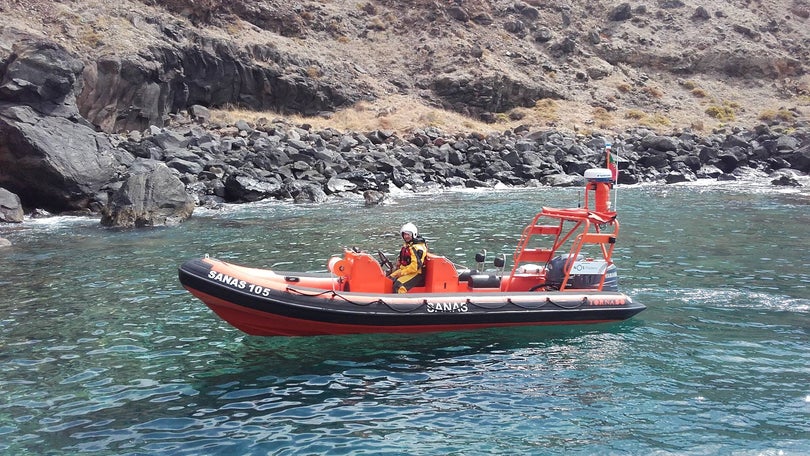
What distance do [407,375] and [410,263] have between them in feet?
7.69

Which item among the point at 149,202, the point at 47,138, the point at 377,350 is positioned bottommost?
the point at 377,350

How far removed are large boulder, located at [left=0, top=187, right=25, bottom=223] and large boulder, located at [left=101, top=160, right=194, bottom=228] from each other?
3.06 meters

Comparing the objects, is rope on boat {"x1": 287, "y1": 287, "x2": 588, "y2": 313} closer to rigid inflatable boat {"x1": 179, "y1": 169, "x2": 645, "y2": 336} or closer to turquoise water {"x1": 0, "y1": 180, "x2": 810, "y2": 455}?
rigid inflatable boat {"x1": 179, "y1": 169, "x2": 645, "y2": 336}

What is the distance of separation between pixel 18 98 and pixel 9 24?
36.2ft

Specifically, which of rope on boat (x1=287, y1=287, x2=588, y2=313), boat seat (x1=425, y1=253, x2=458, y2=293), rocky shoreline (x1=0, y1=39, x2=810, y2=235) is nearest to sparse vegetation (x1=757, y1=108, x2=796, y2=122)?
rocky shoreline (x1=0, y1=39, x2=810, y2=235)

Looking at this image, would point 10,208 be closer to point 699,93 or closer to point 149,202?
point 149,202

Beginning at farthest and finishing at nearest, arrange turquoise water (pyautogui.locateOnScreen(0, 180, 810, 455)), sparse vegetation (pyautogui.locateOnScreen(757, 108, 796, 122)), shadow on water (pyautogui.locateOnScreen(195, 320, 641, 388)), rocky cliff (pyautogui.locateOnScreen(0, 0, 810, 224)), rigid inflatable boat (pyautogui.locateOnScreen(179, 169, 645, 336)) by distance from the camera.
Result: sparse vegetation (pyautogui.locateOnScreen(757, 108, 796, 122)), rocky cliff (pyautogui.locateOnScreen(0, 0, 810, 224)), rigid inflatable boat (pyautogui.locateOnScreen(179, 169, 645, 336)), shadow on water (pyautogui.locateOnScreen(195, 320, 641, 388)), turquoise water (pyautogui.locateOnScreen(0, 180, 810, 455))

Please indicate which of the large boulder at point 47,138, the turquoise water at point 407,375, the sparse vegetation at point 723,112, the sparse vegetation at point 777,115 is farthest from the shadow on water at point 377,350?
the sparse vegetation at point 723,112

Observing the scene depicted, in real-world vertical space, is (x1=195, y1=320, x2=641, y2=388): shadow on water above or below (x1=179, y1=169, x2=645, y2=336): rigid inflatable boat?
below

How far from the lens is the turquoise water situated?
7059 millimetres

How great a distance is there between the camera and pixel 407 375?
8844 millimetres

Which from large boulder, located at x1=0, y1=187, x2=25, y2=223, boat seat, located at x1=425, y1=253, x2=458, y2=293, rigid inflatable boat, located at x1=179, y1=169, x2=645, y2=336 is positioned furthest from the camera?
large boulder, located at x1=0, y1=187, x2=25, y2=223

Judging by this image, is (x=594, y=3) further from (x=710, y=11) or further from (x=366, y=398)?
(x=366, y=398)

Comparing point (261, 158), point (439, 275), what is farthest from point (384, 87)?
point (439, 275)
